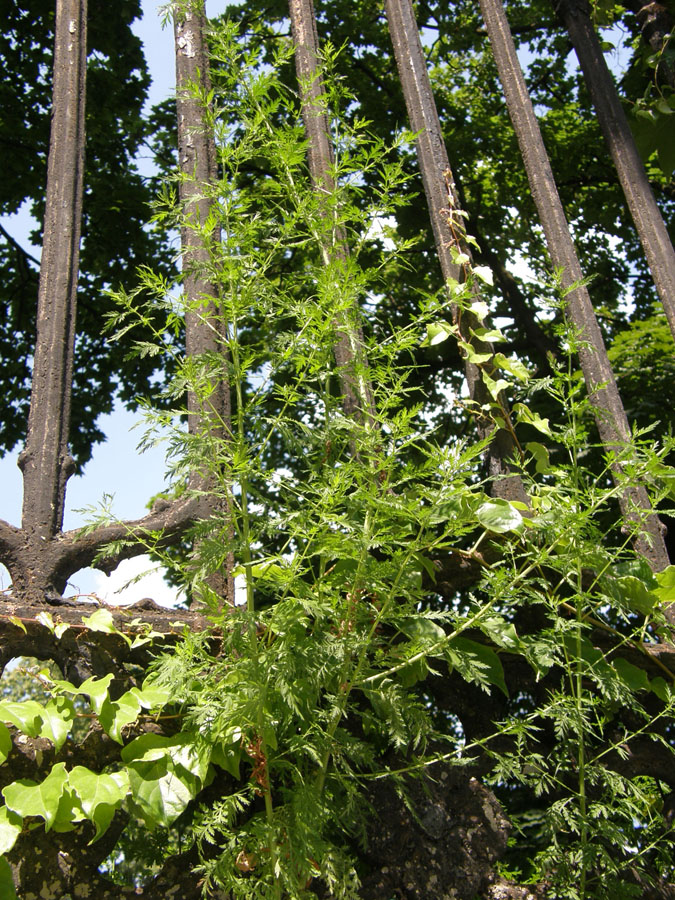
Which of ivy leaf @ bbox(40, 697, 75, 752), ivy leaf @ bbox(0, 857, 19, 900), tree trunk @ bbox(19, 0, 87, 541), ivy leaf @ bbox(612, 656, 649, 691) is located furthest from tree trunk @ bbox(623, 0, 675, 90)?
ivy leaf @ bbox(0, 857, 19, 900)

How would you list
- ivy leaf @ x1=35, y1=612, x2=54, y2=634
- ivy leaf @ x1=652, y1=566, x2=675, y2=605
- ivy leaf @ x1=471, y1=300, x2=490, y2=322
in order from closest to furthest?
1. ivy leaf @ x1=35, y1=612, x2=54, y2=634
2. ivy leaf @ x1=652, y1=566, x2=675, y2=605
3. ivy leaf @ x1=471, y1=300, x2=490, y2=322

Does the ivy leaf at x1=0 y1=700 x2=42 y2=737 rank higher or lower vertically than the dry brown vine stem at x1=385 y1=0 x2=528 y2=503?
lower

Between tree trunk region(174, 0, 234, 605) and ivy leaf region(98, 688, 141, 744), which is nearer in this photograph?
ivy leaf region(98, 688, 141, 744)

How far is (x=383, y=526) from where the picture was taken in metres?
1.91

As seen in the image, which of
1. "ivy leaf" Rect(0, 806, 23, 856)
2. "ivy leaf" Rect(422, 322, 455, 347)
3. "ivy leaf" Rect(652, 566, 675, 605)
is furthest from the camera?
"ivy leaf" Rect(422, 322, 455, 347)

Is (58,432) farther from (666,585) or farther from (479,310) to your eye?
(666,585)

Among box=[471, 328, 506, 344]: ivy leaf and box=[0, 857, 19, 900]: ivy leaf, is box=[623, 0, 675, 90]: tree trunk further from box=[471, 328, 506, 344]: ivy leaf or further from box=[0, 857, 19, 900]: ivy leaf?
box=[0, 857, 19, 900]: ivy leaf

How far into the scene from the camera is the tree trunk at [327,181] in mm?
2004

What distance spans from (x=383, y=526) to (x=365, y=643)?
0.30m

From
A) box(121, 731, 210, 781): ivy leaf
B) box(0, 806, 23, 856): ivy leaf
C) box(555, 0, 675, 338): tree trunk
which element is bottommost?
box(0, 806, 23, 856): ivy leaf

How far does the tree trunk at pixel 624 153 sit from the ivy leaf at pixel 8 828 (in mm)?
2447

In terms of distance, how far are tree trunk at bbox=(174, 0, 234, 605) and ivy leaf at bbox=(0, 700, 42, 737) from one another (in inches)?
22.3

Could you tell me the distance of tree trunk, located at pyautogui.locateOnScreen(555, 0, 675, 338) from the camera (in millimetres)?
3092

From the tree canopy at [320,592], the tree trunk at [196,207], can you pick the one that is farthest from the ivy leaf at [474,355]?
the tree trunk at [196,207]
